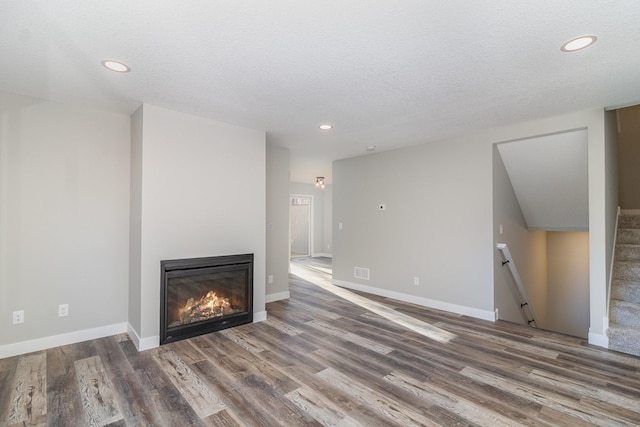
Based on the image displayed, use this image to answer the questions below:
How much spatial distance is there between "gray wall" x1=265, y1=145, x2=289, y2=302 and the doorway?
5.18 metres

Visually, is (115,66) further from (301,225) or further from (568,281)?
(301,225)

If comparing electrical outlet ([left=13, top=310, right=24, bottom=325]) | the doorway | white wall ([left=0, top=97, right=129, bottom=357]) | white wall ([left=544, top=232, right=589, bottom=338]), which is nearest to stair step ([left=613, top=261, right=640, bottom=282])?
white wall ([left=544, top=232, right=589, bottom=338])

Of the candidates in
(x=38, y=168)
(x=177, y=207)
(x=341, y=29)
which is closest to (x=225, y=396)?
(x=177, y=207)

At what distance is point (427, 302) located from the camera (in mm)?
4562

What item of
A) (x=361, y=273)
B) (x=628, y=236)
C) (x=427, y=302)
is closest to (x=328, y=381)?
(x=427, y=302)

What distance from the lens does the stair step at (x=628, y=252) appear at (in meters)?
3.67

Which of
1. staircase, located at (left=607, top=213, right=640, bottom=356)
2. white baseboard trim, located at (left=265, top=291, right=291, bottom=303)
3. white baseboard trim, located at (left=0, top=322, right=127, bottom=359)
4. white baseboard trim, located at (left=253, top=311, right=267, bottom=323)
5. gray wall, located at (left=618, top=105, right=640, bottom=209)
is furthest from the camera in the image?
white baseboard trim, located at (left=265, top=291, right=291, bottom=303)

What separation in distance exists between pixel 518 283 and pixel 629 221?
1.62 m

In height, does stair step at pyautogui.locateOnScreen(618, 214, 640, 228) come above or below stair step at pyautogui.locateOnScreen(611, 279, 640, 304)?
above

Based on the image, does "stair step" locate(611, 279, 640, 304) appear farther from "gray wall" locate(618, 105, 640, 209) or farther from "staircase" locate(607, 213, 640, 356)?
"gray wall" locate(618, 105, 640, 209)

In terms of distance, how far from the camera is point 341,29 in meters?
1.85

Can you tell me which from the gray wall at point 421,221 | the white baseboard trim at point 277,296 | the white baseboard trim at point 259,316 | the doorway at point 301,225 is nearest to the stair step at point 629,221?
the gray wall at point 421,221

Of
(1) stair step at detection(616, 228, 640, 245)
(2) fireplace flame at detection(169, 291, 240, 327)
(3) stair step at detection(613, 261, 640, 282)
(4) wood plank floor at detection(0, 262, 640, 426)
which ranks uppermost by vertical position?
(1) stair step at detection(616, 228, 640, 245)

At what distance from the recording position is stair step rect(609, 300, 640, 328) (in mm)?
3102
